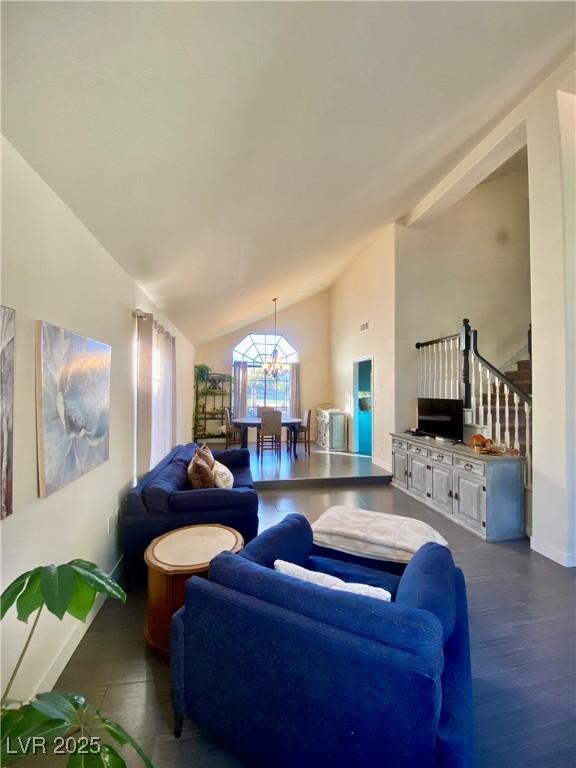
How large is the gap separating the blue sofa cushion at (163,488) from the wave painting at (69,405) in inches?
19.5

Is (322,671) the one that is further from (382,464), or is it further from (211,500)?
(382,464)

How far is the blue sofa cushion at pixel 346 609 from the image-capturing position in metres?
0.94

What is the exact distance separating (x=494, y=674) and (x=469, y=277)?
5.44 metres

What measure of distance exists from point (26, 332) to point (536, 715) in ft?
9.04

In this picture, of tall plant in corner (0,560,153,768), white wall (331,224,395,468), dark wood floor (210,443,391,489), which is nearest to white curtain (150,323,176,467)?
dark wood floor (210,443,391,489)

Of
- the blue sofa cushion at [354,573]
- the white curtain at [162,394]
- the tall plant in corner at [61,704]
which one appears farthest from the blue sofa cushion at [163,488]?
the tall plant in corner at [61,704]

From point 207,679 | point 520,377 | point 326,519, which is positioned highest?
point 520,377

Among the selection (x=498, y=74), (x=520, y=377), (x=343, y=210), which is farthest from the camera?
(x=520, y=377)

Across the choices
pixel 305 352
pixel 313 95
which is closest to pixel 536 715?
pixel 313 95

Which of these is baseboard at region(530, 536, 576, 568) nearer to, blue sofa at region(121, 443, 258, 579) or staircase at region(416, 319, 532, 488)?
staircase at region(416, 319, 532, 488)

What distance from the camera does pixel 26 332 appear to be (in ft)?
4.48

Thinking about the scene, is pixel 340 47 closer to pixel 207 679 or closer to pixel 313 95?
pixel 313 95

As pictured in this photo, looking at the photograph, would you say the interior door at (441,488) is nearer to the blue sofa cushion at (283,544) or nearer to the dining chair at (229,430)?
the blue sofa cushion at (283,544)

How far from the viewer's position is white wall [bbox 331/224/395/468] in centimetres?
554
